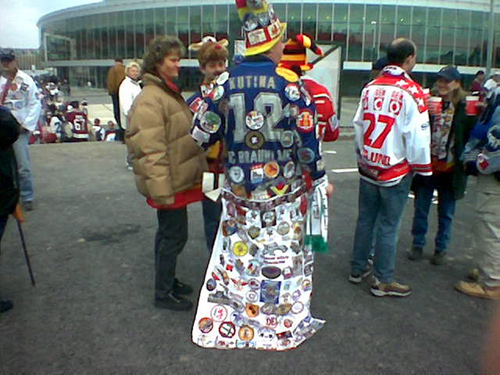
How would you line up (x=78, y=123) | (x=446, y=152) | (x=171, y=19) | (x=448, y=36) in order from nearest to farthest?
1. (x=446, y=152)
2. (x=78, y=123)
3. (x=448, y=36)
4. (x=171, y=19)

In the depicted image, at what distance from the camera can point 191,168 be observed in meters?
3.34

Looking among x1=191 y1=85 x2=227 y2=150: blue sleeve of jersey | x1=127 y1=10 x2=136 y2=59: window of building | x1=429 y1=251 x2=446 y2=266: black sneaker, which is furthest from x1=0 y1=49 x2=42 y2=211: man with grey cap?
x1=127 y1=10 x2=136 y2=59: window of building

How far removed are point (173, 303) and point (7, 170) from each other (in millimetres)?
1604

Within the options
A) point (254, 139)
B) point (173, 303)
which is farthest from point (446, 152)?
point (173, 303)

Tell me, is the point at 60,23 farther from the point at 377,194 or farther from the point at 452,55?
the point at 377,194

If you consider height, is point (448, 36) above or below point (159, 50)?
above

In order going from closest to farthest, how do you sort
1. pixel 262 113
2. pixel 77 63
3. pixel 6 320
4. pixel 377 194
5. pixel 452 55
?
pixel 262 113 < pixel 6 320 < pixel 377 194 < pixel 452 55 < pixel 77 63

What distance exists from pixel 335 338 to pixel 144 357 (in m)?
1.29

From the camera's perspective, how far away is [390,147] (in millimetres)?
3570

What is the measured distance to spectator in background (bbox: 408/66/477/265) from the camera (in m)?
4.16

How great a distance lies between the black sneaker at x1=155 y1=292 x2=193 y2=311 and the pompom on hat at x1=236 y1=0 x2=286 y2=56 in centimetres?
194

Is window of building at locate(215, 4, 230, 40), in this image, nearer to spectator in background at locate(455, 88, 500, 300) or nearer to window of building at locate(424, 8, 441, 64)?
window of building at locate(424, 8, 441, 64)

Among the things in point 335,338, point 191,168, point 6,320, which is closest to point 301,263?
point 335,338

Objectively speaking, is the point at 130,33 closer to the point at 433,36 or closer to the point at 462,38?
the point at 433,36
